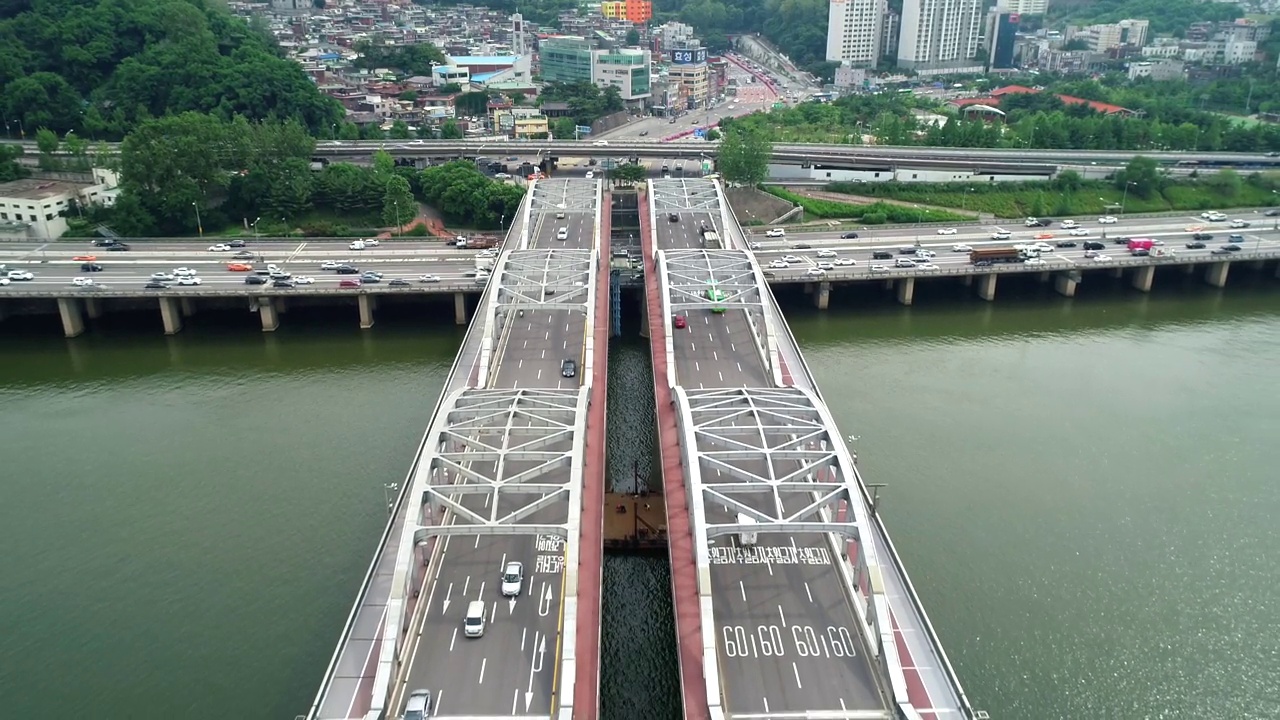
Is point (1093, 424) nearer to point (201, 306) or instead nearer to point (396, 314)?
point (396, 314)

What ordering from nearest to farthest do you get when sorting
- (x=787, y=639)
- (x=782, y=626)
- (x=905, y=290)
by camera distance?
(x=787, y=639), (x=782, y=626), (x=905, y=290)

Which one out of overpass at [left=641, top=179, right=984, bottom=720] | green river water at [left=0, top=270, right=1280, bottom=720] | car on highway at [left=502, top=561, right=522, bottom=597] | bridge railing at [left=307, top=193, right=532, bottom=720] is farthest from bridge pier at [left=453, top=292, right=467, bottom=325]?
car on highway at [left=502, top=561, right=522, bottom=597]

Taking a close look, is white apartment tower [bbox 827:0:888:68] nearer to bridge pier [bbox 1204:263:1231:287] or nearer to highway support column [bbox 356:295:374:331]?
bridge pier [bbox 1204:263:1231:287]

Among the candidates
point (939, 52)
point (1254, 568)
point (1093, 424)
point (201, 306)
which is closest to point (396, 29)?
point (939, 52)

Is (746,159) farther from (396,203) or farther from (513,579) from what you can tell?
(513,579)

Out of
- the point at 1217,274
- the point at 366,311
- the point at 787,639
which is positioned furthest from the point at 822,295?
the point at 787,639
